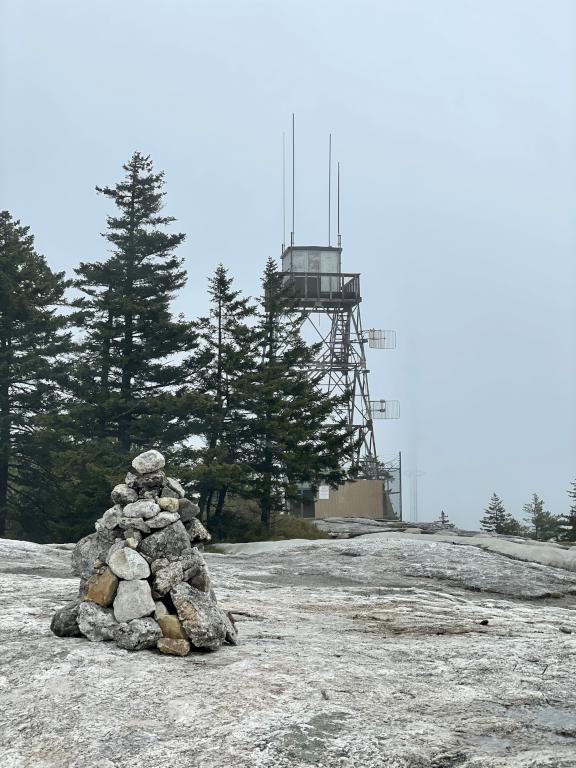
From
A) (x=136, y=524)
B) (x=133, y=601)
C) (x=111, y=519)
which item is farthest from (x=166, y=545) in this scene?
(x=111, y=519)

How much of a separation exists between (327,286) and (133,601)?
135ft

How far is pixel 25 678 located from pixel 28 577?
7806 millimetres

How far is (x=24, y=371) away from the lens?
3466 centimetres

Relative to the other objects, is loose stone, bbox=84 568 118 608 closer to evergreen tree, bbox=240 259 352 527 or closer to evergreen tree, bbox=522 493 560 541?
evergreen tree, bbox=240 259 352 527

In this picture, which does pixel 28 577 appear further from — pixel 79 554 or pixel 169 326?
pixel 169 326

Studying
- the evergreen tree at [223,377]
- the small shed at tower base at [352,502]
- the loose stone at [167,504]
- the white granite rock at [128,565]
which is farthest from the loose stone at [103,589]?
the small shed at tower base at [352,502]

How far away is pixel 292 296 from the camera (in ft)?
130

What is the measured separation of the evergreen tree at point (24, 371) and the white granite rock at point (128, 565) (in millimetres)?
25690

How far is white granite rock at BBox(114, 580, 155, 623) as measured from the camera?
934cm

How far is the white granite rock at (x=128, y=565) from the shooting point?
31.1 feet

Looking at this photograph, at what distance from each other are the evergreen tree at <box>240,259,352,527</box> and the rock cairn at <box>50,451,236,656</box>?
74.6 ft

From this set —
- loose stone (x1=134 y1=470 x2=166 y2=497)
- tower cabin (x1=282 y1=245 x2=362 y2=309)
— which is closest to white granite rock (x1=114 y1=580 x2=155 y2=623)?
loose stone (x1=134 y1=470 x2=166 y2=497)

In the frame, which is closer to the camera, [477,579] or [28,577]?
[28,577]

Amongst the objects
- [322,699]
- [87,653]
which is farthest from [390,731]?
[87,653]
